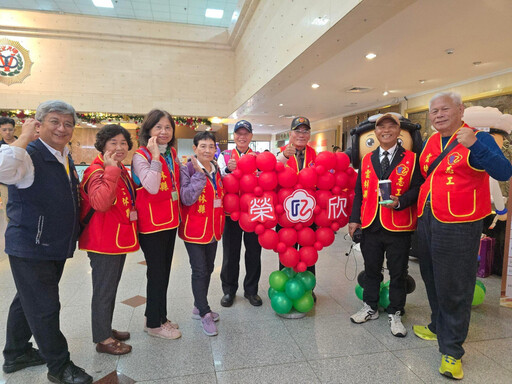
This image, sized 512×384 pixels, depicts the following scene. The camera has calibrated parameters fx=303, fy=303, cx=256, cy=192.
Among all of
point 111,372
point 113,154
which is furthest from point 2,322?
point 113,154

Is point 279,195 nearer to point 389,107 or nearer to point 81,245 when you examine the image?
point 81,245

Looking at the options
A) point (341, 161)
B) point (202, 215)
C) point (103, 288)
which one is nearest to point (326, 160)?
point (341, 161)

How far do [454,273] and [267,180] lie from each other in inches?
50.7

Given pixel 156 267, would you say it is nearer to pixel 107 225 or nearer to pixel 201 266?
pixel 201 266

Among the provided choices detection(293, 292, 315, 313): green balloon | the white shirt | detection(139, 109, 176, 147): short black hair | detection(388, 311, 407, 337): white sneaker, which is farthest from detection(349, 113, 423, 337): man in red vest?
the white shirt

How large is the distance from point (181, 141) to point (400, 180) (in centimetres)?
815

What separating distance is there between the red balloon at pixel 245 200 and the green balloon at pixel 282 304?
782 mm

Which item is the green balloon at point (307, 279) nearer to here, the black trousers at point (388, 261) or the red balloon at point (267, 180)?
the black trousers at point (388, 261)

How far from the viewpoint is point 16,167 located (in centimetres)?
136

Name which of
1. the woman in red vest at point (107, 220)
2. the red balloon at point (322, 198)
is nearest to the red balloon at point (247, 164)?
the red balloon at point (322, 198)

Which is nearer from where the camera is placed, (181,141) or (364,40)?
(364,40)

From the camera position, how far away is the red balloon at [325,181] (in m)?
2.30

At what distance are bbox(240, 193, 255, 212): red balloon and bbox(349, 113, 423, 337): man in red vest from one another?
0.80 m

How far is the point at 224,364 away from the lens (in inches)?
74.3
